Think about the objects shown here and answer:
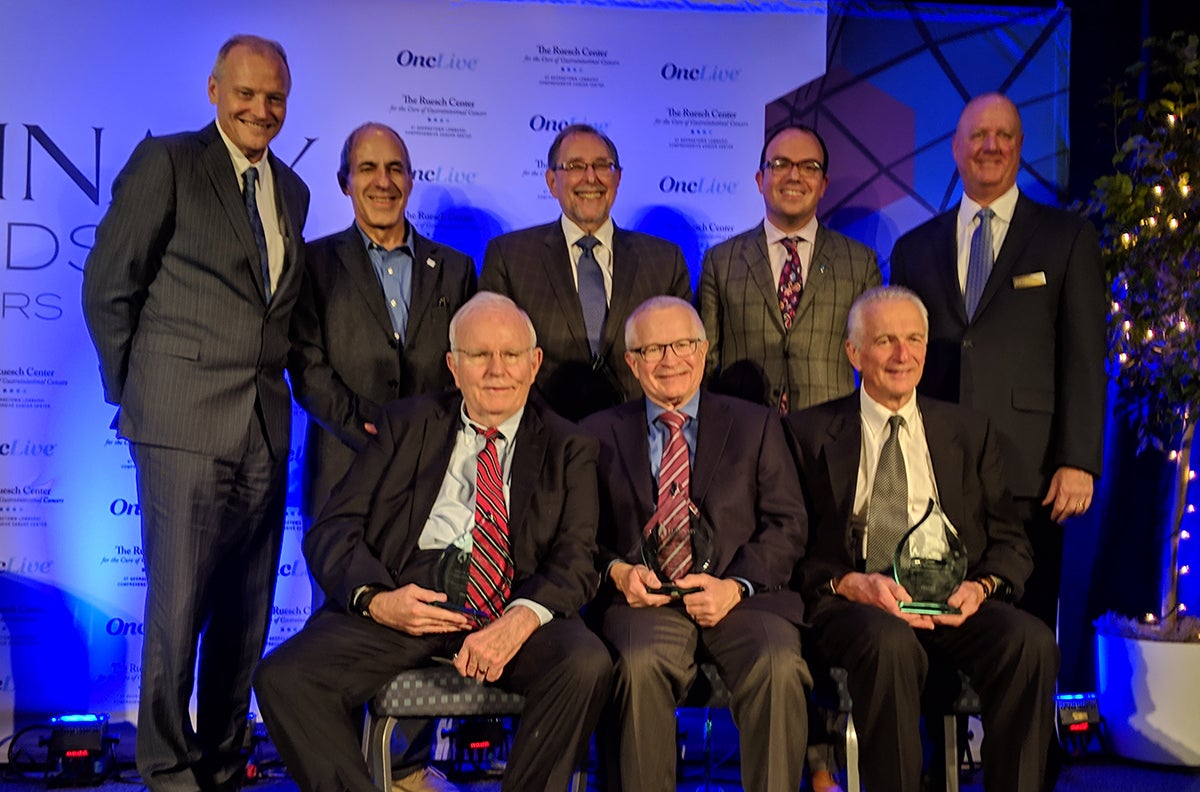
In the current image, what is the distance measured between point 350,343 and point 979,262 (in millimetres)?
2067

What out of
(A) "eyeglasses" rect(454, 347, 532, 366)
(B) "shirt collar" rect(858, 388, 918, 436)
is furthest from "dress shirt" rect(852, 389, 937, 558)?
(A) "eyeglasses" rect(454, 347, 532, 366)

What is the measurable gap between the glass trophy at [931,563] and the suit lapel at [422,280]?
167cm

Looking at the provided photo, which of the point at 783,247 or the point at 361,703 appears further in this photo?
the point at 783,247

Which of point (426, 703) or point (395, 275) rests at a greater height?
point (395, 275)

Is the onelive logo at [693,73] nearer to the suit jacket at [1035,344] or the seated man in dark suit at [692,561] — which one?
the suit jacket at [1035,344]

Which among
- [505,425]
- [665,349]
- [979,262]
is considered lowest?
[505,425]

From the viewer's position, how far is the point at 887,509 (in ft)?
10.7

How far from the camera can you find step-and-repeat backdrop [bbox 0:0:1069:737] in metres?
4.42

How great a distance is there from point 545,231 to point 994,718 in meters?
2.08

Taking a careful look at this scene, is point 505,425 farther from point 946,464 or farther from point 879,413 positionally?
point 946,464

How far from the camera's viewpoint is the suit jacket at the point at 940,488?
3.26 m

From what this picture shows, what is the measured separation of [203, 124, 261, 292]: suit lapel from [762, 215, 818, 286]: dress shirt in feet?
5.50

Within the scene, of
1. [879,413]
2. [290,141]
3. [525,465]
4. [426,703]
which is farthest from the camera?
[290,141]

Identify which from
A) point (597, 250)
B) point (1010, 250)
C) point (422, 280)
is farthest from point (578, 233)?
point (1010, 250)
